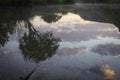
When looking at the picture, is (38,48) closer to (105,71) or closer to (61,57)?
(61,57)

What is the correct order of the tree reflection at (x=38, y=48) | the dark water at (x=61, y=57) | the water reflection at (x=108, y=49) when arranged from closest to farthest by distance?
the dark water at (x=61, y=57) < the tree reflection at (x=38, y=48) < the water reflection at (x=108, y=49)

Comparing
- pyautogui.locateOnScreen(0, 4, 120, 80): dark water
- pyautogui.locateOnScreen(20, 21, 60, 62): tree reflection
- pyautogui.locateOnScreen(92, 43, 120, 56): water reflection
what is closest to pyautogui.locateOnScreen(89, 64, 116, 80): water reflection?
pyautogui.locateOnScreen(0, 4, 120, 80): dark water

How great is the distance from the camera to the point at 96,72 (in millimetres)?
15195

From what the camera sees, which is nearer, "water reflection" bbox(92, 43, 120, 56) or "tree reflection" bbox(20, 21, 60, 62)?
"tree reflection" bbox(20, 21, 60, 62)

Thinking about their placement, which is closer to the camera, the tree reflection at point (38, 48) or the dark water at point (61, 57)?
the dark water at point (61, 57)

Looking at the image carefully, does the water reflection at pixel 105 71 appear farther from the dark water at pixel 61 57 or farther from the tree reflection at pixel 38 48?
the tree reflection at pixel 38 48

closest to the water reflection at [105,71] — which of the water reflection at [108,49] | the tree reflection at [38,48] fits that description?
the water reflection at [108,49]

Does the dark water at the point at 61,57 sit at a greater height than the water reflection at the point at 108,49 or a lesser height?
greater

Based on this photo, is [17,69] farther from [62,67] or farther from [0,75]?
[62,67]

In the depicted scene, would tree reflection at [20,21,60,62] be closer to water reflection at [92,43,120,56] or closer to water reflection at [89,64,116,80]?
water reflection at [92,43,120,56]

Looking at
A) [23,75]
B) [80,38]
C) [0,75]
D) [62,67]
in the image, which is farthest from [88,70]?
[80,38]

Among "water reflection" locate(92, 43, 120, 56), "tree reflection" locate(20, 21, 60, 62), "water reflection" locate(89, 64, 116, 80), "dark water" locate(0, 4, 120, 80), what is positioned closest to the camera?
"water reflection" locate(89, 64, 116, 80)

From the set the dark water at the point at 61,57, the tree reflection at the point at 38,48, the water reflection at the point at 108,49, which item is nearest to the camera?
the dark water at the point at 61,57

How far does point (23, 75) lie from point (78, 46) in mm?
9854
